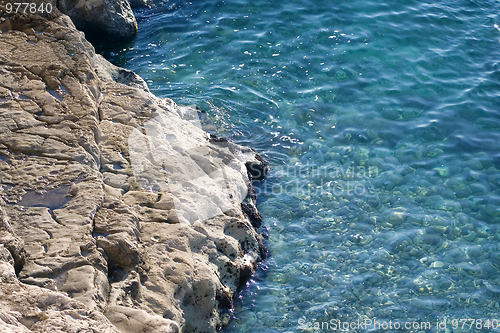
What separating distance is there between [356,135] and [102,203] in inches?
206

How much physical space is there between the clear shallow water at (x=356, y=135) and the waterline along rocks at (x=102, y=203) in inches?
33.6

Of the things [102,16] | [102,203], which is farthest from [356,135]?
[102,16]

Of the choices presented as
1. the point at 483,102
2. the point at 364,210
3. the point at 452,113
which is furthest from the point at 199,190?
the point at 483,102

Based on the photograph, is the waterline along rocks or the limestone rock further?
the limestone rock

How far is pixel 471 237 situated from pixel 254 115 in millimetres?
4371

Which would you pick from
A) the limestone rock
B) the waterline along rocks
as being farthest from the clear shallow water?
the waterline along rocks

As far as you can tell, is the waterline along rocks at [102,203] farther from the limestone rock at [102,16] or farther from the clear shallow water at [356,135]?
the limestone rock at [102,16]

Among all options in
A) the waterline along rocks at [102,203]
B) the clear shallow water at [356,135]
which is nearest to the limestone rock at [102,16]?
the clear shallow water at [356,135]

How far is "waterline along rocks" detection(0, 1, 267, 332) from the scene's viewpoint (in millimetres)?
4379

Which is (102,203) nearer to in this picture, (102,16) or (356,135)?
(356,135)

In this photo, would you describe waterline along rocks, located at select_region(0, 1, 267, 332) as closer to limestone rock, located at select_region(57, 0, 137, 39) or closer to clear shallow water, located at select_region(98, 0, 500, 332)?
clear shallow water, located at select_region(98, 0, 500, 332)

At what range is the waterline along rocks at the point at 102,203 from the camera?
4.38m

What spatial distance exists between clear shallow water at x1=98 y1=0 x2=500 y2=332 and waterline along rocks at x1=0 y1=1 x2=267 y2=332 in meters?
0.85

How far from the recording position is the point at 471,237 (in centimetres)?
742
